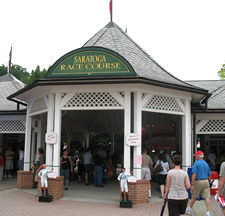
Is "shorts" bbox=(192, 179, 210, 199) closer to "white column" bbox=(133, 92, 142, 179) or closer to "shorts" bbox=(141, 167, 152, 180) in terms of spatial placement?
"white column" bbox=(133, 92, 142, 179)

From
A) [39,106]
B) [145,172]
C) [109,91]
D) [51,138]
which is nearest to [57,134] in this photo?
[51,138]

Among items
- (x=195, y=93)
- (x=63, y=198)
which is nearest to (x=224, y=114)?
(x=195, y=93)

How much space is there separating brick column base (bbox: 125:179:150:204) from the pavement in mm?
160

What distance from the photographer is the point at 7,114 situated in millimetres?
13531

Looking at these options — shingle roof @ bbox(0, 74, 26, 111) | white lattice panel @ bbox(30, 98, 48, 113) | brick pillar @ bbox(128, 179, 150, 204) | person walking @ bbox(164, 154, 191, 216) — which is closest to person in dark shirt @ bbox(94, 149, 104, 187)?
white lattice panel @ bbox(30, 98, 48, 113)

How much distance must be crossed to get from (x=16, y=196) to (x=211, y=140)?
11112 millimetres

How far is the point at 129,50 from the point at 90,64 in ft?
9.76

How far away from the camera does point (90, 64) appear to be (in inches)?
368

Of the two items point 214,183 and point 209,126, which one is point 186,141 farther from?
point 209,126

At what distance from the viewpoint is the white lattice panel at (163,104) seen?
31.7 ft

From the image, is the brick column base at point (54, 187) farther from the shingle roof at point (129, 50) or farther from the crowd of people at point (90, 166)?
the shingle roof at point (129, 50)

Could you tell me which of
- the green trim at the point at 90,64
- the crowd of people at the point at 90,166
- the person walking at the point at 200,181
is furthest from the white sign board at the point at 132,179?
the green trim at the point at 90,64

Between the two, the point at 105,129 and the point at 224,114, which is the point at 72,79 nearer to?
the point at 224,114

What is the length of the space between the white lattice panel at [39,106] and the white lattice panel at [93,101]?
1.28 m
